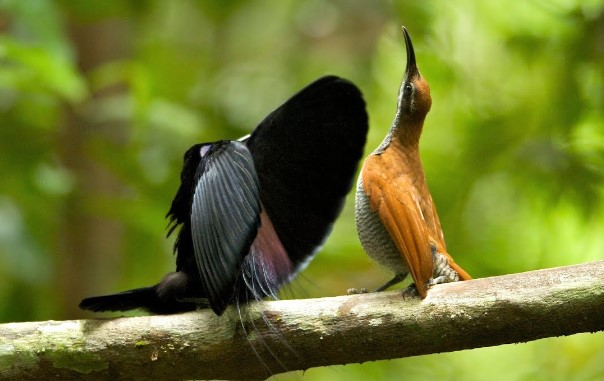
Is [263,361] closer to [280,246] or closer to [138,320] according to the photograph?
[138,320]

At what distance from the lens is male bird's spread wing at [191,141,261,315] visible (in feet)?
8.93

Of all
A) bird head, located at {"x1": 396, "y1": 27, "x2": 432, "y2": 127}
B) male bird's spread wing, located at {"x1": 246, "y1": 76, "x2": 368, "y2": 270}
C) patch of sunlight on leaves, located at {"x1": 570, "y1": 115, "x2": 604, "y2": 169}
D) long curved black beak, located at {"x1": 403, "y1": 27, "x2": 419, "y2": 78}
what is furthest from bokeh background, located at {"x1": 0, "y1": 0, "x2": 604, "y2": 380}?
long curved black beak, located at {"x1": 403, "y1": 27, "x2": 419, "y2": 78}

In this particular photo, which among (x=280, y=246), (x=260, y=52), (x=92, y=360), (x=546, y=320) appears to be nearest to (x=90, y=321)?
(x=92, y=360)

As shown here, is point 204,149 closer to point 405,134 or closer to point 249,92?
point 405,134

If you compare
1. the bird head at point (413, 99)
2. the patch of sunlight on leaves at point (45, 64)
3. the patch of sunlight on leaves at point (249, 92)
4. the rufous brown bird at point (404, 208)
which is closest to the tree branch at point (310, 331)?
the rufous brown bird at point (404, 208)

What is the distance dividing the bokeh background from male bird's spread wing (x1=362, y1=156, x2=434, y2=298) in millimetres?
648

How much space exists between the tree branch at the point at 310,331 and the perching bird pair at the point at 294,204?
11 centimetres

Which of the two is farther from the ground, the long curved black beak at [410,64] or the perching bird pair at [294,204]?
the long curved black beak at [410,64]

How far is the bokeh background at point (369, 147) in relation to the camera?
4.36 meters

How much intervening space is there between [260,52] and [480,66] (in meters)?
3.07

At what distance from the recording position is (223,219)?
278 centimetres

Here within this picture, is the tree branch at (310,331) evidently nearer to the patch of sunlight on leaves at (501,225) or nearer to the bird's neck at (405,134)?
the bird's neck at (405,134)

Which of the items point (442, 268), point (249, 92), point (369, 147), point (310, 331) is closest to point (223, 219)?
point (310, 331)

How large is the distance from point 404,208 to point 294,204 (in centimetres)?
57
